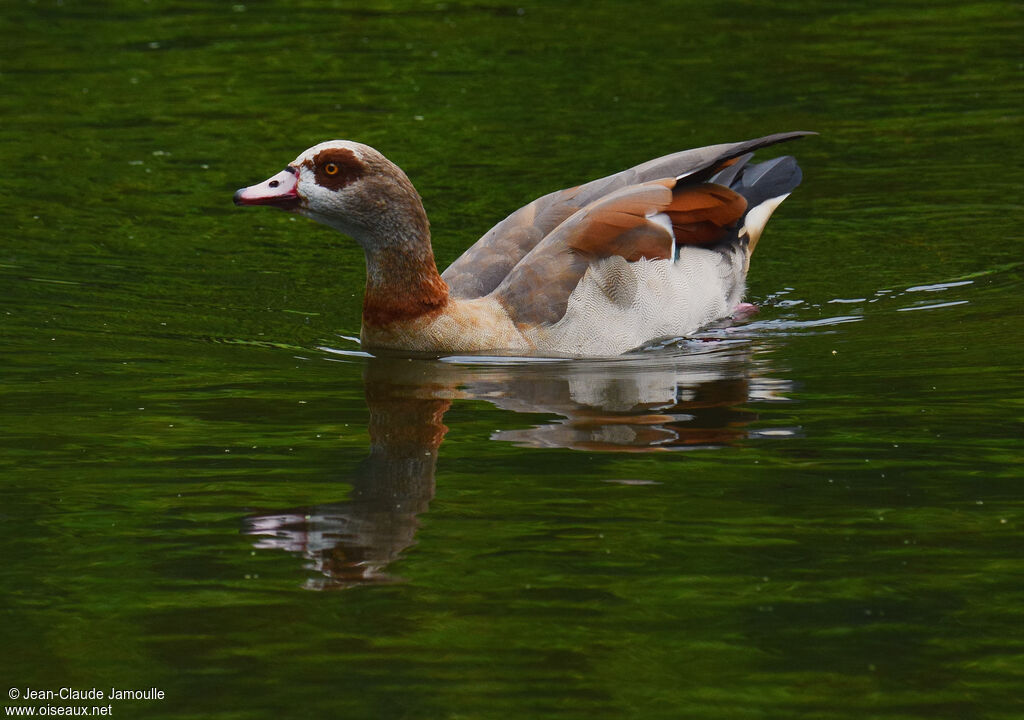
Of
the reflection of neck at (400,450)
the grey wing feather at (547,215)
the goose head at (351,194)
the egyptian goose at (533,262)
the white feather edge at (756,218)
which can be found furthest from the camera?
the white feather edge at (756,218)

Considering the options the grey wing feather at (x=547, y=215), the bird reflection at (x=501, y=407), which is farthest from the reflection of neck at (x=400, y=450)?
the grey wing feather at (x=547, y=215)

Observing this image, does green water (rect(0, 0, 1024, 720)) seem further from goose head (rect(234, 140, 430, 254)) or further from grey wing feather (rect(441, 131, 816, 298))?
grey wing feather (rect(441, 131, 816, 298))

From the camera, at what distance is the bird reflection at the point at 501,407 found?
6.64 m

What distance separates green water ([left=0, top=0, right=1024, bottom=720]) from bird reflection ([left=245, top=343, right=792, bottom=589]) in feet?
0.10

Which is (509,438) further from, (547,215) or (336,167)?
(547,215)

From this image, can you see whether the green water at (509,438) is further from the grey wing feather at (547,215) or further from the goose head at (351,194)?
the grey wing feather at (547,215)

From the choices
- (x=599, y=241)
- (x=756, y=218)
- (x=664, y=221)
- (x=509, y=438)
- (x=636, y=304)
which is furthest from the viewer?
(x=756, y=218)

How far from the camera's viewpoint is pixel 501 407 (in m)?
8.70

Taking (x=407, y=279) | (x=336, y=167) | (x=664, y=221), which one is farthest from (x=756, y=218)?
(x=336, y=167)

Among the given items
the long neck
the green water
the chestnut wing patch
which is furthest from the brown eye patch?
the chestnut wing patch

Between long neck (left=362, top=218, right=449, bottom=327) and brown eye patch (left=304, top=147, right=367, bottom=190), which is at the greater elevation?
brown eye patch (left=304, top=147, right=367, bottom=190)

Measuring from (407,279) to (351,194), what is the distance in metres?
0.61

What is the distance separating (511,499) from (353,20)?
49.0 ft

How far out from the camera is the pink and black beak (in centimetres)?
984
